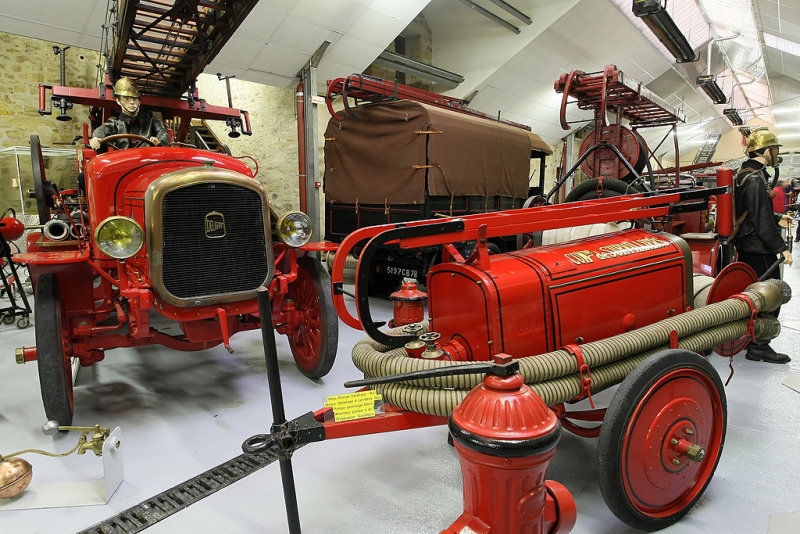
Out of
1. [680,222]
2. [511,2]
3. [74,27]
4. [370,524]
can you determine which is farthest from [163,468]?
[511,2]

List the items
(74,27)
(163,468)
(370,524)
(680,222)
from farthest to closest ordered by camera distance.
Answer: (680,222) < (74,27) < (163,468) < (370,524)

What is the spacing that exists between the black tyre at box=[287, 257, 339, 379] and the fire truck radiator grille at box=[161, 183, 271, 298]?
1.70 ft

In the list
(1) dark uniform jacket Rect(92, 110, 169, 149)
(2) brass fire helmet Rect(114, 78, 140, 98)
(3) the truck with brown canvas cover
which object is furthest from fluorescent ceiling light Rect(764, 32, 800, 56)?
(2) brass fire helmet Rect(114, 78, 140, 98)

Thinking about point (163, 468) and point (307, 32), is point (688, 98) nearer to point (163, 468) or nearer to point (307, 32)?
point (307, 32)

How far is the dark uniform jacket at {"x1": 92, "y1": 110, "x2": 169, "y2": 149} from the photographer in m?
3.73

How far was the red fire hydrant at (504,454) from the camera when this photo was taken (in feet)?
3.97

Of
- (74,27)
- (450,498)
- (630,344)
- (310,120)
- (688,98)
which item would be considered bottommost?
(450,498)

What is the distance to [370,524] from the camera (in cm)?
190

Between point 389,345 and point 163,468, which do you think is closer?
point 389,345

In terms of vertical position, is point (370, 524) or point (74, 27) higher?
point (74, 27)

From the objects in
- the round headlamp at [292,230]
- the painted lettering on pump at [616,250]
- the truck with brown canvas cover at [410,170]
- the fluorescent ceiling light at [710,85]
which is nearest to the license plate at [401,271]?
the truck with brown canvas cover at [410,170]

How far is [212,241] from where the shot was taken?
2.74 meters

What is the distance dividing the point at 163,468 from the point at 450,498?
142 centimetres

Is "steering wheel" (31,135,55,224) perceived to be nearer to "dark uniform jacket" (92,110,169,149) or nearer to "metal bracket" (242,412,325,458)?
"dark uniform jacket" (92,110,169,149)
